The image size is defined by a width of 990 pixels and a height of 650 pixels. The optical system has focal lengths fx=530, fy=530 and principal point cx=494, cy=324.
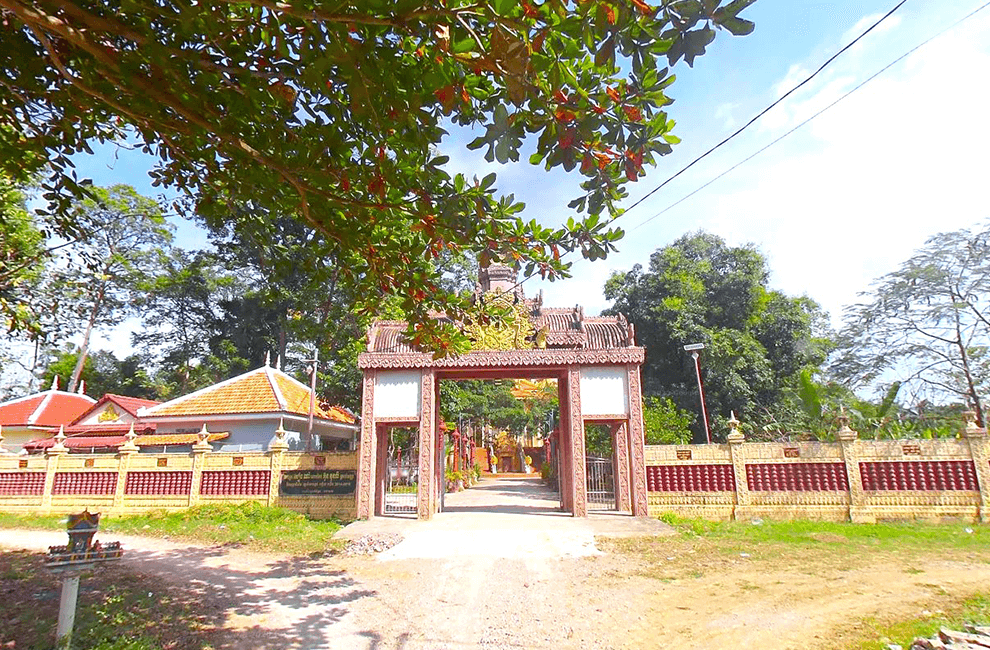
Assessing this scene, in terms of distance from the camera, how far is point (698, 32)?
8.81ft

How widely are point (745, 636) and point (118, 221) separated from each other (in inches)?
1272

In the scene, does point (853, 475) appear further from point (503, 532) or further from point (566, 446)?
point (503, 532)

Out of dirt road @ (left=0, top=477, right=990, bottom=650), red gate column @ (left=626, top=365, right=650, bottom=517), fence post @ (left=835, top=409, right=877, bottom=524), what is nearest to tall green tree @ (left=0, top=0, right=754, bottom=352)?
dirt road @ (left=0, top=477, right=990, bottom=650)

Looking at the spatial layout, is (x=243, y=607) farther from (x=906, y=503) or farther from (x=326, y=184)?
(x=906, y=503)

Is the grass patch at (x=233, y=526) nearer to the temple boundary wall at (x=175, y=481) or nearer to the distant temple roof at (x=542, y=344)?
the temple boundary wall at (x=175, y=481)

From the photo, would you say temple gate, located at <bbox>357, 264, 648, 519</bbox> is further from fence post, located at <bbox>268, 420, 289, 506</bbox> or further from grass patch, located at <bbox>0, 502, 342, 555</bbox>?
fence post, located at <bbox>268, 420, 289, 506</bbox>

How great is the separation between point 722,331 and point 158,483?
878 inches

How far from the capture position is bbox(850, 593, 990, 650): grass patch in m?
4.82

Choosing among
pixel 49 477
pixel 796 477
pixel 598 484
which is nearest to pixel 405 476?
pixel 598 484

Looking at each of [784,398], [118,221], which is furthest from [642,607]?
[118,221]

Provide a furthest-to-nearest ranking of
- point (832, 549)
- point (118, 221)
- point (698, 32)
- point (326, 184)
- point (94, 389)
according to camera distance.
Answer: point (94, 389)
point (118, 221)
point (832, 549)
point (326, 184)
point (698, 32)

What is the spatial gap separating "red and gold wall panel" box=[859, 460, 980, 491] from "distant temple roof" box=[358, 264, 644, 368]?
5.85m

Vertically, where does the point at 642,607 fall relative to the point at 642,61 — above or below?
below

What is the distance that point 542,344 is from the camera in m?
13.0
